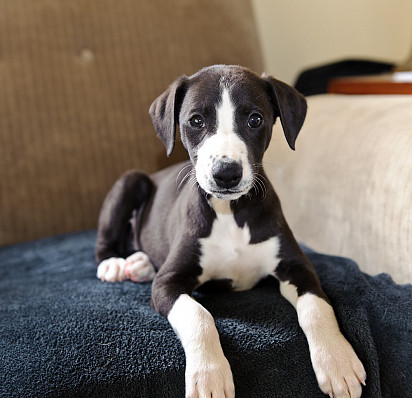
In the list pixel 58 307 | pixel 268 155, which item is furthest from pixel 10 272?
pixel 268 155

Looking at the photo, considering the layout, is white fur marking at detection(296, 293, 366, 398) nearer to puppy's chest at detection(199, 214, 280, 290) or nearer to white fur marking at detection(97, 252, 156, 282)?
puppy's chest at detection(199, 214, 280, 290)

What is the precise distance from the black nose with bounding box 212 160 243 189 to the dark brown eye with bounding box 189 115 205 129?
0.21m

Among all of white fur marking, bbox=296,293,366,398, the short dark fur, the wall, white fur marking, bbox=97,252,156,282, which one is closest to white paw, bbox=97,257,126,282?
white fur marking, bbox=97,252,156,282

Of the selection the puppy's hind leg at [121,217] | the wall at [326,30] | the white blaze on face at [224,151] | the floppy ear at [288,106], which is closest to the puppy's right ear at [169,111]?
the white blaze on face at [224,151]

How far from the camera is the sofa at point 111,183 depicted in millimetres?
1324

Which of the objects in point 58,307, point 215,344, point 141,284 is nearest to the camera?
point 215,344

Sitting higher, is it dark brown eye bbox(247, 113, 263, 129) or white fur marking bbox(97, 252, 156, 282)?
dark brown eye bbox(247, 113, 263, 129)

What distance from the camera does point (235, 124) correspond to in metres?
1.50

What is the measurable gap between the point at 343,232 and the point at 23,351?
1226 millimetres

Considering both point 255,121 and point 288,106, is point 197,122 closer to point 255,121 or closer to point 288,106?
point 255,121

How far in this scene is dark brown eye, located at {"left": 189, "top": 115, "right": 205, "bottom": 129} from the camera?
1.55 m

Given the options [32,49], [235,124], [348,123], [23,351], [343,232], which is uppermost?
[32,49]

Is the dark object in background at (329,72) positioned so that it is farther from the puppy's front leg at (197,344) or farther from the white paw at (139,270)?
the puppy's front leg at (197,344)

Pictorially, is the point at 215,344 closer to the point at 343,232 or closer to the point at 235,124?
the point at 235,124
